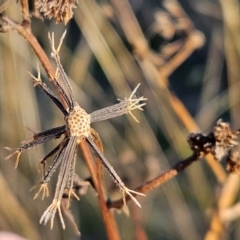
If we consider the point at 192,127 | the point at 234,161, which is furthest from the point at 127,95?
the point at 234,161

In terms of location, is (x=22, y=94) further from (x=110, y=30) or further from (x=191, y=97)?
(x=191, y=97)

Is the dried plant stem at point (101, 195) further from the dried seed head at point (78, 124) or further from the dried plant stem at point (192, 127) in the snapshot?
the dried plant stem at point (192, 127)

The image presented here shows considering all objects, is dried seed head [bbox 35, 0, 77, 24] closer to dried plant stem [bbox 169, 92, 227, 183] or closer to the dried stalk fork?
the dried stalk fork

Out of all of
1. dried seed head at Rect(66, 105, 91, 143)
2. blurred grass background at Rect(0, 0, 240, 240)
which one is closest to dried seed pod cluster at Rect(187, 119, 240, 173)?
dried seed head at Rect(66, 105, 91, 143)

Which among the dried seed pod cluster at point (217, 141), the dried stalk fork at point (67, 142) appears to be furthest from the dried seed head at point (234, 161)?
the dried stalk fork at point (67, 142)

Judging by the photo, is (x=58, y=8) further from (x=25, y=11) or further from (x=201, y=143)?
(x=201, y=143)
